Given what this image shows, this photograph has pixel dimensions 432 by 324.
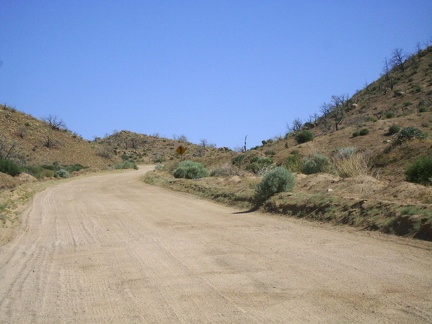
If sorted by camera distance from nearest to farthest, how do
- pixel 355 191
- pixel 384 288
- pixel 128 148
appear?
1. pixel 384 288
2. pixel 355 191
3. pixel 128 148

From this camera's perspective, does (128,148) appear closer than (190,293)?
No

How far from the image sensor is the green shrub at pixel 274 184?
1816cm

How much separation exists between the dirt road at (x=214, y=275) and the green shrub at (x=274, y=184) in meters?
4.25

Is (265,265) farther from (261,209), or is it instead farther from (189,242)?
(261,209)

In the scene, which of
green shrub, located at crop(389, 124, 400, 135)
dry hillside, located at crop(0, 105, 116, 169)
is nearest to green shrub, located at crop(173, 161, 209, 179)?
green shrub, located at crop(389, 124, 400, 135)

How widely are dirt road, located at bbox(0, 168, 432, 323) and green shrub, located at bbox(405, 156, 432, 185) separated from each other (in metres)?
6.95

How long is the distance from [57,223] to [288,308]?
11.1 meters

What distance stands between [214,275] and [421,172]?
13.2 metres

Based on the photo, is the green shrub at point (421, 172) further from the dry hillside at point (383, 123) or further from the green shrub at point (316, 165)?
the green shrub at point (316, 165)

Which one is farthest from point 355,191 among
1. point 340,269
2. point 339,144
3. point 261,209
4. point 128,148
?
point 128,148

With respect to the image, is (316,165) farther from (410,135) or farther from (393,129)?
(393,129)

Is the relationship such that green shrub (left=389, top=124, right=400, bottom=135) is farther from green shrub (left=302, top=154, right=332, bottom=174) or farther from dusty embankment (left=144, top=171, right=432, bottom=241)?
dusty embankment (left=144, top=171, right=432, bottom=241)

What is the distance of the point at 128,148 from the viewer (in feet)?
413

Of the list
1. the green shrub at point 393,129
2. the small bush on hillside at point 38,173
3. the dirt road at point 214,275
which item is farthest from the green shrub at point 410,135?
the small bush on hillside at point 38,173
